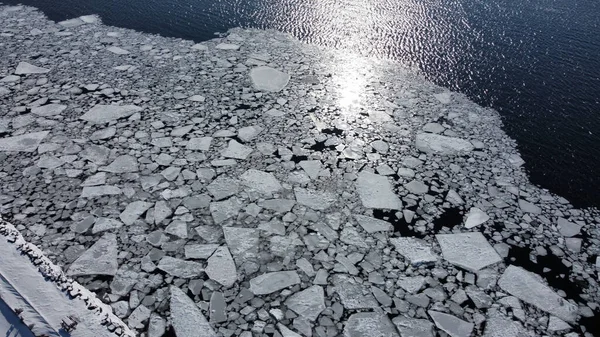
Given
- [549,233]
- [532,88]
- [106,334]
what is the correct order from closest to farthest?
1. [106,334]
2. [549,233]
3. [532,88]

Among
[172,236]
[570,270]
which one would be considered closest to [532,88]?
[570,270]

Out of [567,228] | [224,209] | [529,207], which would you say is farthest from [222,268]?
[567,228]

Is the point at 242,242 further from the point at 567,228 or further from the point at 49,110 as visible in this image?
the point at 49,110

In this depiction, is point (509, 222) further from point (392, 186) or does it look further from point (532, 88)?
point (532, 88)

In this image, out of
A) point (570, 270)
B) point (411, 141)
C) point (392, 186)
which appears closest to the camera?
point (570, 270)

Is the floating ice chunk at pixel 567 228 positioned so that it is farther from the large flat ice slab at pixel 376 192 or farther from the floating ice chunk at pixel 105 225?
the floating ice chunk at pixel 105 225

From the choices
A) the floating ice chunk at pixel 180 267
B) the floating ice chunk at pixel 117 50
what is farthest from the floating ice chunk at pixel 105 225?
the floating ice chunk at pixel 117 50
